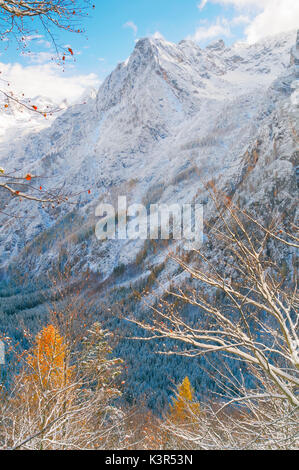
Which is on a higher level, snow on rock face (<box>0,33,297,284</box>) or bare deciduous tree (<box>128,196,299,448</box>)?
snow on rock face (<box>0,33,297,284</box>)

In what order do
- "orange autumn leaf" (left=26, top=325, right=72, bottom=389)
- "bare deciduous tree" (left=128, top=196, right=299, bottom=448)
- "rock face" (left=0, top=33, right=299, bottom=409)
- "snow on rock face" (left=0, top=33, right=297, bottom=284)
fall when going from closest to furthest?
"bare deciduous tree" (left=128, top=196, right=299, bottom=448) → "orange autumn leaf" (left=26, top=325, right=72, bottom=389) → "rock face" (left=0, top=33, right=299, bottom=409) → "snow on rock face" (left=0, top=33, right=297, bottom=284)

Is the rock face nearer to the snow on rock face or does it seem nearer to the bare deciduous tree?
the snow on rock face

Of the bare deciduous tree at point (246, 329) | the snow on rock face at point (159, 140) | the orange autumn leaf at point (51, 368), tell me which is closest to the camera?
the bare deciduous tree at point (246, 329)

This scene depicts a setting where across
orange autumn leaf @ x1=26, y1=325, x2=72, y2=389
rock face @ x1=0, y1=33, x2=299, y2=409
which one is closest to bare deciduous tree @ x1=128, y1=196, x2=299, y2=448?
orange autumn leaf @ x1=26, y1=325, x2=72, y2=389

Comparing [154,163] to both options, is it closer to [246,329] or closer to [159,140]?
[159,140]

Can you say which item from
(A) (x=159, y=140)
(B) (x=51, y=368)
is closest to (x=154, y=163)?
(A) (x=159, y=140)

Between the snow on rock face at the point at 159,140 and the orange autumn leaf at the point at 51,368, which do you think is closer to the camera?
the orange autumn leaf at the point at 51,368

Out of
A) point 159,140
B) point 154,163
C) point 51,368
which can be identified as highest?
point 159,140

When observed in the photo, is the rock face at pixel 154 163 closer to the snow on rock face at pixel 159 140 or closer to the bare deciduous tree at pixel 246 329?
the snow on rock face at pixel 159 140

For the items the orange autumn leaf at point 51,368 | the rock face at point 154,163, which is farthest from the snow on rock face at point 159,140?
the orange autumn leaf at point 51,368
